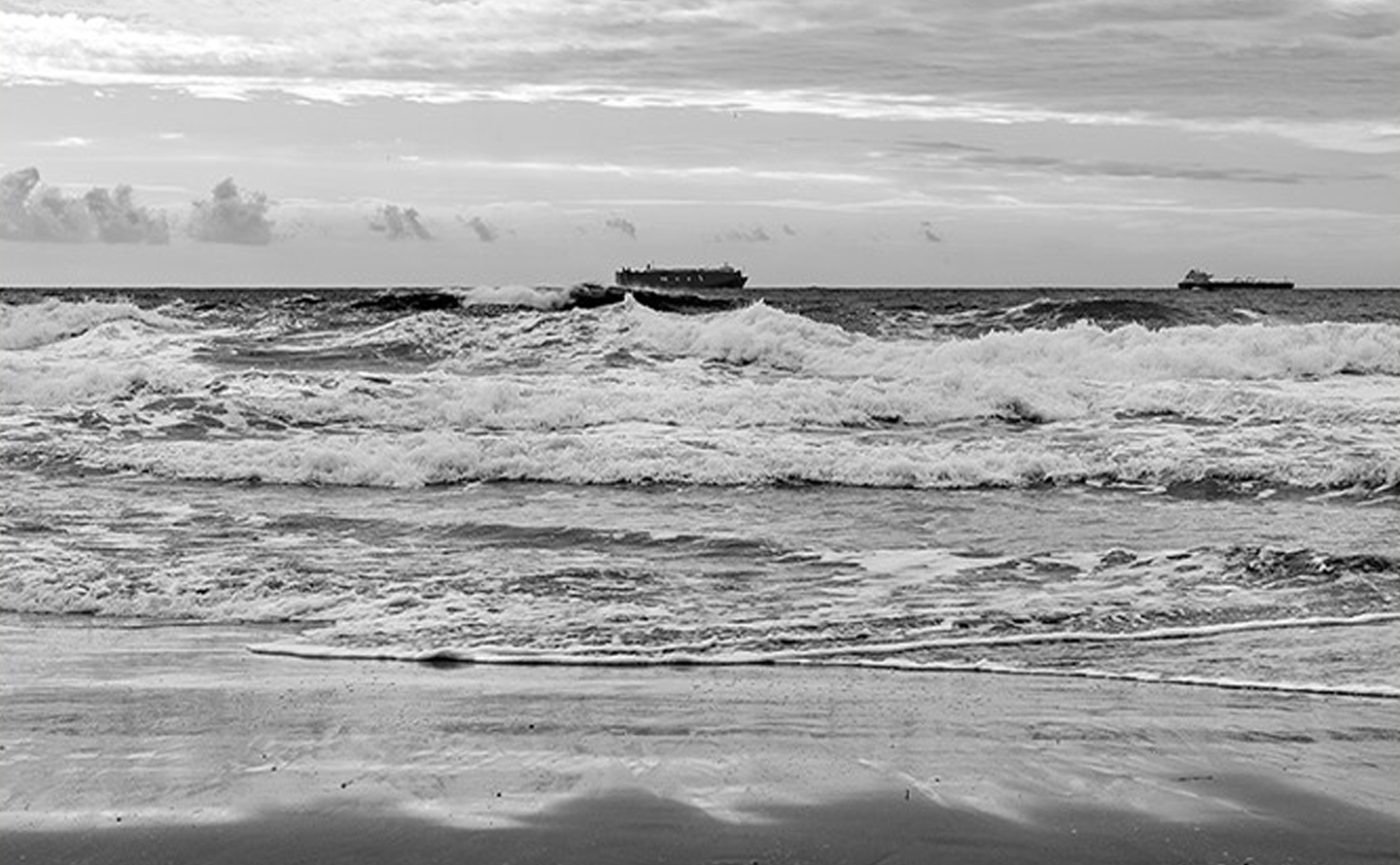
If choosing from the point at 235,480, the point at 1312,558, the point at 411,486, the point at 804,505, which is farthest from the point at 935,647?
the point at 235,480

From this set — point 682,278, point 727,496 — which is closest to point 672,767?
point 727,496

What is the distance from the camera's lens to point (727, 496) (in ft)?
50.1

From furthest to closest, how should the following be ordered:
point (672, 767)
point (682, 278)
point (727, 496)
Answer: point (682, 278) < point (727, 496) < point (672, 767)

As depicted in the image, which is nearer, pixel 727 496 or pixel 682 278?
pixel 727 496

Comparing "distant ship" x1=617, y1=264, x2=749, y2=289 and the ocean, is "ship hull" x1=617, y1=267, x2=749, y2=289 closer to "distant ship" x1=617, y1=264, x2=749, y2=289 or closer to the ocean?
"distant ship" x1=617, y1=264, x2=749, y2=289

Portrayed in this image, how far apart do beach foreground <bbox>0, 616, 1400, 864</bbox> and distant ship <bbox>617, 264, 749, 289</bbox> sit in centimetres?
7565

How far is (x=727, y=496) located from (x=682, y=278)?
70.6 metres

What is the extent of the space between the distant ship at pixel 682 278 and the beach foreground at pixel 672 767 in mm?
75647

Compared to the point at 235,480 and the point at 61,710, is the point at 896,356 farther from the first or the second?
the point at 61,710

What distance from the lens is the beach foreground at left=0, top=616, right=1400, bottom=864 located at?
181 inches

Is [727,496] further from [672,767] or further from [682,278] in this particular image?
[682,278]

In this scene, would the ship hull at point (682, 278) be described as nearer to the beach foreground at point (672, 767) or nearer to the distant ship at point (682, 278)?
the distant ship at point (682, 278)

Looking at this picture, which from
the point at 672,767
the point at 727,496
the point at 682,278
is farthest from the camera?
the point at 682,278

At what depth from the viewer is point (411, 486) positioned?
16062mm
